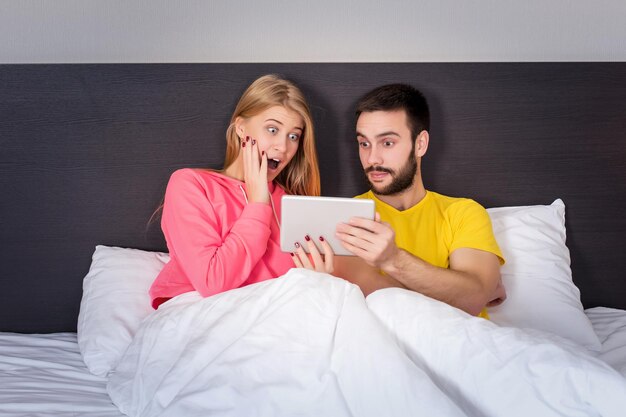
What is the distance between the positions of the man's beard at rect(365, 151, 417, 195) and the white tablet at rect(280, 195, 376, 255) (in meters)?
0.40

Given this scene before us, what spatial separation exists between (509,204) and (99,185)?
1417 mm

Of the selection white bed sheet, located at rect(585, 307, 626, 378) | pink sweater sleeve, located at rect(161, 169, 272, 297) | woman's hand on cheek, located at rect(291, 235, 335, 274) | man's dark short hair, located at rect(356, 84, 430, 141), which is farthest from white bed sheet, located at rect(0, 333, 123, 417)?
white bed sheet, located at rect(585, 307, 626, 378)

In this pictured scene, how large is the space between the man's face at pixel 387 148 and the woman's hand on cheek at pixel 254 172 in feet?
1.12

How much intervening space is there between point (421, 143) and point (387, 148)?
0.13 m

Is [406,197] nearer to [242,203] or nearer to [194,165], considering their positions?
[242,203]

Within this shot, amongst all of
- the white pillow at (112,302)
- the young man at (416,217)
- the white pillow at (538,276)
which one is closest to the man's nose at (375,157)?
the young man at (416,217)

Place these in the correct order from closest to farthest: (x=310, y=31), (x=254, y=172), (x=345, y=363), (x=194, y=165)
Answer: (x=345, y=363), (x=254, y=172), (x=194, y=165), (x=310, y=31)

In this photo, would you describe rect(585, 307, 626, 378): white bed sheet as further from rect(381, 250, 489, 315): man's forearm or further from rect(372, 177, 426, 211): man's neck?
rect(372, 177, 426, 211): man's neck

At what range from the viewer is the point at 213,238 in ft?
5.30

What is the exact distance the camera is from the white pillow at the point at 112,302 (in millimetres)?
1651

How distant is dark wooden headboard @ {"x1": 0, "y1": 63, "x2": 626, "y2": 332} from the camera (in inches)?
79.4

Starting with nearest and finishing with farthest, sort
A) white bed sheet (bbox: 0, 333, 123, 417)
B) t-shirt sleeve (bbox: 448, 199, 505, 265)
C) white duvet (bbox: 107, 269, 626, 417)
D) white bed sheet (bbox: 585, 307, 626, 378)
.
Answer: white duvet (bbox: 107, 269, 626, 417) → white bed sheet (bbox: 0, 333, 123, 417) → white bed sheet (bbox: 585, 307, 626, 378) → t-shirt sleeve (bbox: 448, 199, 505, 265)

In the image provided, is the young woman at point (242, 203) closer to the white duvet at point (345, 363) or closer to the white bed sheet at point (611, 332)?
the white duvet at point (345, 363)

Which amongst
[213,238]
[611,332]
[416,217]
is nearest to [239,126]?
[213,238]
